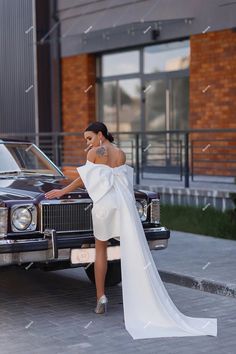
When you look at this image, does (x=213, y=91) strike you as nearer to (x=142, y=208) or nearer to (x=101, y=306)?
(x=142, y=208)

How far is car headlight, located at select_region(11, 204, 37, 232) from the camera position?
6445 millimetres

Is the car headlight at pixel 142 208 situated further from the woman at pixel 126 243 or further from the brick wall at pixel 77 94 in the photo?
the brick wall at pixel 77 94

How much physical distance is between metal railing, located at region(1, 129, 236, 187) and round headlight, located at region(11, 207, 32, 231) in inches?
230

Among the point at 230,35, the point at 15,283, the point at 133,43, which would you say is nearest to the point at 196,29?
the point at 230,35

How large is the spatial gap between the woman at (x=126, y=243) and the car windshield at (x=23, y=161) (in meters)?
1.35

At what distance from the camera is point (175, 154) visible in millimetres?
14672

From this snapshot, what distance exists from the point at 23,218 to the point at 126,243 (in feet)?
3.29

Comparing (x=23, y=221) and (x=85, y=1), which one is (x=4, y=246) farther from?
(x=85, y=1)

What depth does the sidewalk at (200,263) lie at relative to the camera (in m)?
7.52

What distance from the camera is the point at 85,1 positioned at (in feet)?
56.2

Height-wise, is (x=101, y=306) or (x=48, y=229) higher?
(x=48, y=229)

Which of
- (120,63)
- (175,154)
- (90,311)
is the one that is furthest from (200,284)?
(120,63)

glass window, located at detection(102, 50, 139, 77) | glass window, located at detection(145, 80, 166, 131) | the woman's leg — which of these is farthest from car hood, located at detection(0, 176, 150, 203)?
glass window, located at detection(102, 50, 139, 77)

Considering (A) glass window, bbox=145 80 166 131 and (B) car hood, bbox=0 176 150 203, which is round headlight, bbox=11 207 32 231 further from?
(A) glass window, bbox=145 80 166 131
